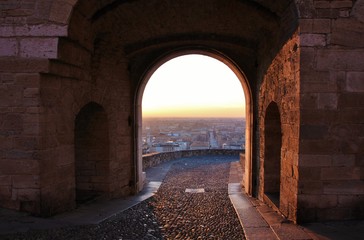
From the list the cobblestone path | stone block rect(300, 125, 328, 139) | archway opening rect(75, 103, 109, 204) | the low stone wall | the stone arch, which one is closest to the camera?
the stone arch

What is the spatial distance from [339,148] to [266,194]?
2.36 m

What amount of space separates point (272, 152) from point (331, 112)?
2.27 meters

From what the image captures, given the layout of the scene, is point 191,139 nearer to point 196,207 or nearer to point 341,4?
point 196,207

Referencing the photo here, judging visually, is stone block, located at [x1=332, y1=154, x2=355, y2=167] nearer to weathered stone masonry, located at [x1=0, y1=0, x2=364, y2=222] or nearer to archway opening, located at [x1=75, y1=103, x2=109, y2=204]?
weathered stone masonry, located at [x1=0, y1=0, x2=364, y2=222]

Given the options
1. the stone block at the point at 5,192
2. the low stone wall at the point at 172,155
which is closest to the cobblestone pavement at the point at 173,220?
the stone block at the point at 5,192

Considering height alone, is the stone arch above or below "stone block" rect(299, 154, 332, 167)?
above

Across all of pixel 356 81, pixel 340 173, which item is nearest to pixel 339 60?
pixel 356 81

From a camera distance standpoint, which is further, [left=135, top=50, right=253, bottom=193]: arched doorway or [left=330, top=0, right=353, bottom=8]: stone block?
[left=135, top=50, right=253, bottom=193]: arched doorway

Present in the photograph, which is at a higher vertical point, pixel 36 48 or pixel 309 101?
pixel 36 48

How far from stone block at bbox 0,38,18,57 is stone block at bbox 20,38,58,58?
87 mm

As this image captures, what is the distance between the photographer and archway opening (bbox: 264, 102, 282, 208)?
6.05m

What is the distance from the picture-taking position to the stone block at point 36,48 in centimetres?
412

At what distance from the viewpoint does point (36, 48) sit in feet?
13.5

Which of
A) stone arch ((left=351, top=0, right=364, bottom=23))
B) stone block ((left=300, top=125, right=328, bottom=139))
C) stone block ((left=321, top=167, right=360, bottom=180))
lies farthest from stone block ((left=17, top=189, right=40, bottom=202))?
stone arch ((left=351, top=0, right=364, bottom=23))
